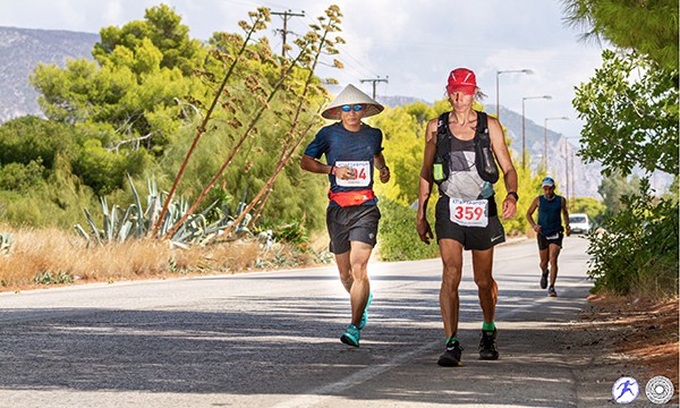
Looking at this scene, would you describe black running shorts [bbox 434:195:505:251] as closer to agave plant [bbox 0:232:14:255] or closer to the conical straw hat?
the conical straw hat

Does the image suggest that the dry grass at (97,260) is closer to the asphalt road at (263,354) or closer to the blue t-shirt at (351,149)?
the asphalt road at (263,354)

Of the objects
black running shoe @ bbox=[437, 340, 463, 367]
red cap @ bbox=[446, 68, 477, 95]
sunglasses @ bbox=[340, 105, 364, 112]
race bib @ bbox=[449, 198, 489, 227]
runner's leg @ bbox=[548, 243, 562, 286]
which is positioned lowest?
black running shoe @ bbox=[437, 340, 463, 367]

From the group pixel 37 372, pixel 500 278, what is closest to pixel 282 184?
pixel 500 278

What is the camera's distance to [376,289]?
2119 cm

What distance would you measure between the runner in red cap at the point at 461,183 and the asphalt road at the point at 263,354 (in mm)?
676

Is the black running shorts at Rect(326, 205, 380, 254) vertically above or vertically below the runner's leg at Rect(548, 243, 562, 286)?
above

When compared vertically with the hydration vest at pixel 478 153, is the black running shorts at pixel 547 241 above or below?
below

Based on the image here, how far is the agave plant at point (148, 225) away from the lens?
27812 millimetres

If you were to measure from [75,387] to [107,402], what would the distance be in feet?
2.35

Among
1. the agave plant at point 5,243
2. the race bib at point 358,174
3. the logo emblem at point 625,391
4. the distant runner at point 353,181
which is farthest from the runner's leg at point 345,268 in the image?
the agave plant at point 5,243

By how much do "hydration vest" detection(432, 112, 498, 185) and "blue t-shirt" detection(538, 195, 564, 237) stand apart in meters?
9.80

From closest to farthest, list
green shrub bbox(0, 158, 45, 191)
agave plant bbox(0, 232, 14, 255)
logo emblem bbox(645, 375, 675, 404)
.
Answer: logo emblem bbox(645, 375, 675, 404)
agave plant bbox(0, 232, 14, 255)
green shrub bbox(0, 158, 45, 191)

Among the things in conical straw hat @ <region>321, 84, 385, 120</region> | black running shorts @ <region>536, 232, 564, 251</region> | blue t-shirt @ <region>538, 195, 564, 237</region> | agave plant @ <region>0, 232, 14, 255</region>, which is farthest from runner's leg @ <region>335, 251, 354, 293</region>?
agave plant @ <region>0, 232, 14, 255</region>

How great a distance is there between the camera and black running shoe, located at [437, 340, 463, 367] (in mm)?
9633
